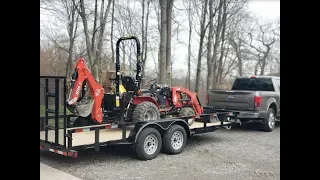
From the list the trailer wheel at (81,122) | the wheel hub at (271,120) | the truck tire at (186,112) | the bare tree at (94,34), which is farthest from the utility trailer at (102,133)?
the bare tree at (94,34)

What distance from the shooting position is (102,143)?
6.57 meters

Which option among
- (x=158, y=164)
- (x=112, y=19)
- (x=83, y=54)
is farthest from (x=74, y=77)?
(x=112, y=19)

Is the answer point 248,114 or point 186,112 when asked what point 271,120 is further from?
point 186,112

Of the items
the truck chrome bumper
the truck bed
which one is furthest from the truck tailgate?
the truck bed

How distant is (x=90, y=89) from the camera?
7.01 metres

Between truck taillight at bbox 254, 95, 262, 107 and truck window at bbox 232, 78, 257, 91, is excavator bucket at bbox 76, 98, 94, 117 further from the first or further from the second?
truck window at bbox 232, 78, 257, 91

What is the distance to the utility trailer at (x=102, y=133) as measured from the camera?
6141mm

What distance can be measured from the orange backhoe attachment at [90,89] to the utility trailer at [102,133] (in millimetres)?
251

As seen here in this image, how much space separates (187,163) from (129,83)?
7.33 ft

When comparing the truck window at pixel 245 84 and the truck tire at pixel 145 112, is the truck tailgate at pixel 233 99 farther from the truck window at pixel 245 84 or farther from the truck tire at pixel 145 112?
the truck tire at pixel 145 112

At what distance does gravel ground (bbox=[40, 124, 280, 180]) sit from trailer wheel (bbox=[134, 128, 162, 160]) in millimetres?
143
